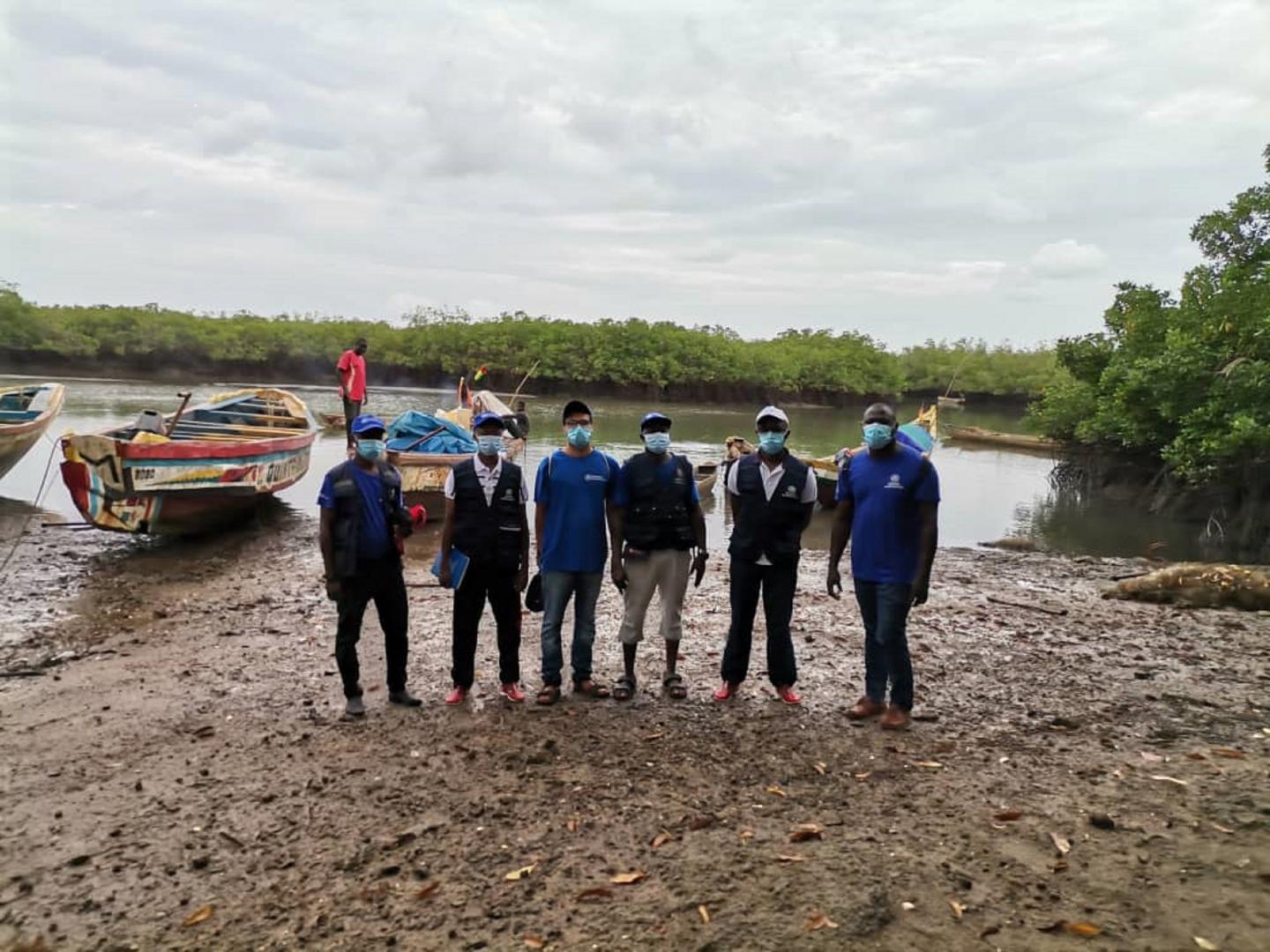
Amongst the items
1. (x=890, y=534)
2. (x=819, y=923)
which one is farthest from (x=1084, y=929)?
(x=890, y=534)

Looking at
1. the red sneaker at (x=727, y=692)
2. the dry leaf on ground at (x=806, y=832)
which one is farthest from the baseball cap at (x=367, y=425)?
the dry leaf on ground at (x=806, y=832)

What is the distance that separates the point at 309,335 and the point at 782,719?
2645 inches

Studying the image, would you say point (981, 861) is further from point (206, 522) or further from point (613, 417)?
point (613, 417)

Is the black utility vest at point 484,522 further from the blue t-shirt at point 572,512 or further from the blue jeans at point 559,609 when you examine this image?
the blue jeans at point 559,609

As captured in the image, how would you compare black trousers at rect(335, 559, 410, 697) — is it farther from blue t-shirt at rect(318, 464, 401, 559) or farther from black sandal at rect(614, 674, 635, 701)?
black sandal at rect(614, 674, 635, 701)

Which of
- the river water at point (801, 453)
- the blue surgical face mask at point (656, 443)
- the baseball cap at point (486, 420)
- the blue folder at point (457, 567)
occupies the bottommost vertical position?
the river water at point (801, 453)

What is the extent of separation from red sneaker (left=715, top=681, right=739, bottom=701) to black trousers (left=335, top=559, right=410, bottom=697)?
207 cm

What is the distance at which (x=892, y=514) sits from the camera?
4.95m

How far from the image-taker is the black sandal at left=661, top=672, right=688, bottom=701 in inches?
221

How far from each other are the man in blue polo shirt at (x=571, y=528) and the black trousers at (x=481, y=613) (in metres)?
0.20

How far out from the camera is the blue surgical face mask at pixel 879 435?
4992mm

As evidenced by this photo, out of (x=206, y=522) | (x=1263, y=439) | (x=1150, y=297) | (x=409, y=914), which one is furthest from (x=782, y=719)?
(x=1150, y=297)

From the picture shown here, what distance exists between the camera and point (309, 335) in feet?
216

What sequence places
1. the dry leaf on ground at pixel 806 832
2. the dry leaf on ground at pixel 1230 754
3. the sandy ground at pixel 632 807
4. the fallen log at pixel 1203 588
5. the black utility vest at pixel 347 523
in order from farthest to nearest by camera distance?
the fallen log at pixel 1203 588
the black utility vest at pixel 347 523
the dry leaf on ground at pixel 1230 754
the dry leaf on ground at pixel 806 832
the sandy ground at pixel 632 807
